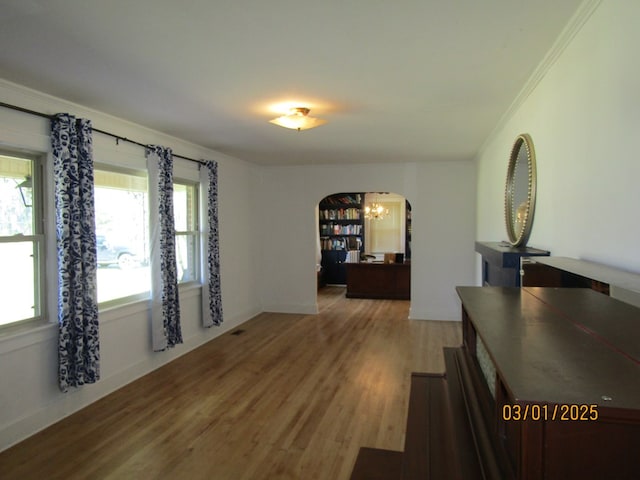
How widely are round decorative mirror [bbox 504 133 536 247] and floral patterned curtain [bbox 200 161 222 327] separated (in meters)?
3.52

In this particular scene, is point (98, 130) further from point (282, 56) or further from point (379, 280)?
point (379, 280)

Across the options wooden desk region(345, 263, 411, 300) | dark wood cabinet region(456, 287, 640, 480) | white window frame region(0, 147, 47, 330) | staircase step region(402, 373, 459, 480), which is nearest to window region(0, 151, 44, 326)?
white window frame region(0, 147, 47, 330)

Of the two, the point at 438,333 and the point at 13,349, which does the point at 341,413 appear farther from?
the point at 438,333

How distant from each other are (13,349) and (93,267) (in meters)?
0.79

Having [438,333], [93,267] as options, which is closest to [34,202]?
[93,267]

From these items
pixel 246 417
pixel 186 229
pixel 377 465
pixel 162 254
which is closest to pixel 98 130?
pixel 162 254

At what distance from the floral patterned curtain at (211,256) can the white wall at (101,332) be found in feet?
0.41

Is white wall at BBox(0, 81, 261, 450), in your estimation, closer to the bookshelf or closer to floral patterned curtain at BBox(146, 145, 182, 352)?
floral patterned curtain at BBox(146, 145, 182, 352)

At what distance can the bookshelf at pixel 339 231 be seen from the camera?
33.0 feet

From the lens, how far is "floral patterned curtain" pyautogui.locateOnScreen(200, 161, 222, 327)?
5.15m

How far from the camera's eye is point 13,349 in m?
2.87

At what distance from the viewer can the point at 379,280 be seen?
27.6 ft

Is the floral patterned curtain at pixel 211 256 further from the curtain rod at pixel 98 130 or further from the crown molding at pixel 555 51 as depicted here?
the crown molding at pixel 555 51

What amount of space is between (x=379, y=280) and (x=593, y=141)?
6.74 metres
